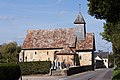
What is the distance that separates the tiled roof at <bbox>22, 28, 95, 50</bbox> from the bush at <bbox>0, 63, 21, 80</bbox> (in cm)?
5143

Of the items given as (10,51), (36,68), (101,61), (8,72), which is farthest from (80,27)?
(8,72)

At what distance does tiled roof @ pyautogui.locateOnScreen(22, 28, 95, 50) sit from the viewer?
88938 mm

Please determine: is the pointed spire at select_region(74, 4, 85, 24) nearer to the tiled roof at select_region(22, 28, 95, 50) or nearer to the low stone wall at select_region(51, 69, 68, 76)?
the tiled roof at select_region(22, 28, 95, 50)

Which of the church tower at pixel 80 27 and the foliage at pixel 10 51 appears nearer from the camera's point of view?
the church tower at pixel 80 27

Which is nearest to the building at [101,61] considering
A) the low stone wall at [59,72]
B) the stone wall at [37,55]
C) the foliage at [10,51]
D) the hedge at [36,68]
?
the stone wall at [37,55]

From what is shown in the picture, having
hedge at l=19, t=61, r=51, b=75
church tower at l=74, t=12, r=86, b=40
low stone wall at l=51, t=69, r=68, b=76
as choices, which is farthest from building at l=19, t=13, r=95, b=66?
low stone wall at l=51, t=69, r=68, b=76

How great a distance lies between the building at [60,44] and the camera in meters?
88.8

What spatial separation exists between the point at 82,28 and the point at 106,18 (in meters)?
72.6

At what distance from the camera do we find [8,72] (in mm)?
33156

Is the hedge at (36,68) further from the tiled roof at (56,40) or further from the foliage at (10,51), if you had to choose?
the foliage at (10,51)

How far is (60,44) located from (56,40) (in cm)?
183

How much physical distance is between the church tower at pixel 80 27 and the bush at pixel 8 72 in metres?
54.8

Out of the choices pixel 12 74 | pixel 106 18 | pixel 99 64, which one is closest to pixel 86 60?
pixel 99 64

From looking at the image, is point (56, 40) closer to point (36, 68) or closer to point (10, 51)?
point (10, 51)
